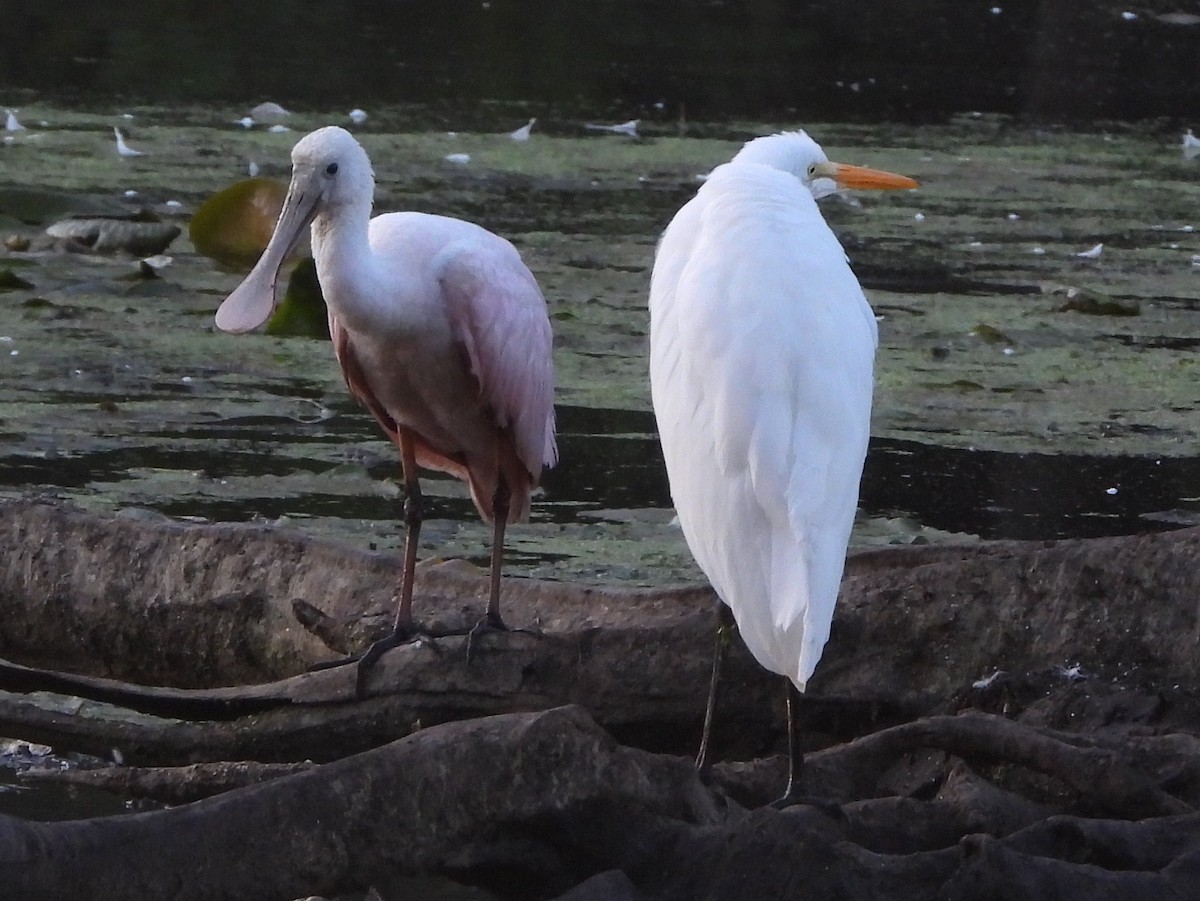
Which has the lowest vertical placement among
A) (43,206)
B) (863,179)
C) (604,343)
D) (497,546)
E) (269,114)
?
(604,343)

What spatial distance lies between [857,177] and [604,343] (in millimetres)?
2608

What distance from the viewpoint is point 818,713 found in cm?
336

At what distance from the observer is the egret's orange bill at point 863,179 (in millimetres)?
4039

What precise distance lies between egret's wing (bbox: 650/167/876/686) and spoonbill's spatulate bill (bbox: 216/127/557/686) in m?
0.83

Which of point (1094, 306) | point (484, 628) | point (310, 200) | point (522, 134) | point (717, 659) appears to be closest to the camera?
point (717, 659)

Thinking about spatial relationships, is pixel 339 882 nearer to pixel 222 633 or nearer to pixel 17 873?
pixel 17 873

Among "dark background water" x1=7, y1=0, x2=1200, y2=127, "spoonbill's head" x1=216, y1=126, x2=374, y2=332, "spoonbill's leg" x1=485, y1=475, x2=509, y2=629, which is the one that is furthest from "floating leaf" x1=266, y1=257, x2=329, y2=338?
"dark background water" x1=7, y1=0, x2=1200, y2=127

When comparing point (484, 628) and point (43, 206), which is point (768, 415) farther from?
point (43, 206)

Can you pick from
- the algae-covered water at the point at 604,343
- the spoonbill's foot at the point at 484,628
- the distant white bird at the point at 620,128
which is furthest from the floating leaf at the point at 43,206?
the spoonbill's foot at the point at 484,628

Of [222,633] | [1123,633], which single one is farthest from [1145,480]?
[222,633]

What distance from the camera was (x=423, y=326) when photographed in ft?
13.2

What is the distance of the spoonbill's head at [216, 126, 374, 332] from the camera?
3797 millimetres

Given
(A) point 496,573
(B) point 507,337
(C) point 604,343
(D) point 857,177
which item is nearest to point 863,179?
(D) point 857,177

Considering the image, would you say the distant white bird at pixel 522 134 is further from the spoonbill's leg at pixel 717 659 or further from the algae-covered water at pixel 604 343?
the spoonbill's leg at pixel 717 659
